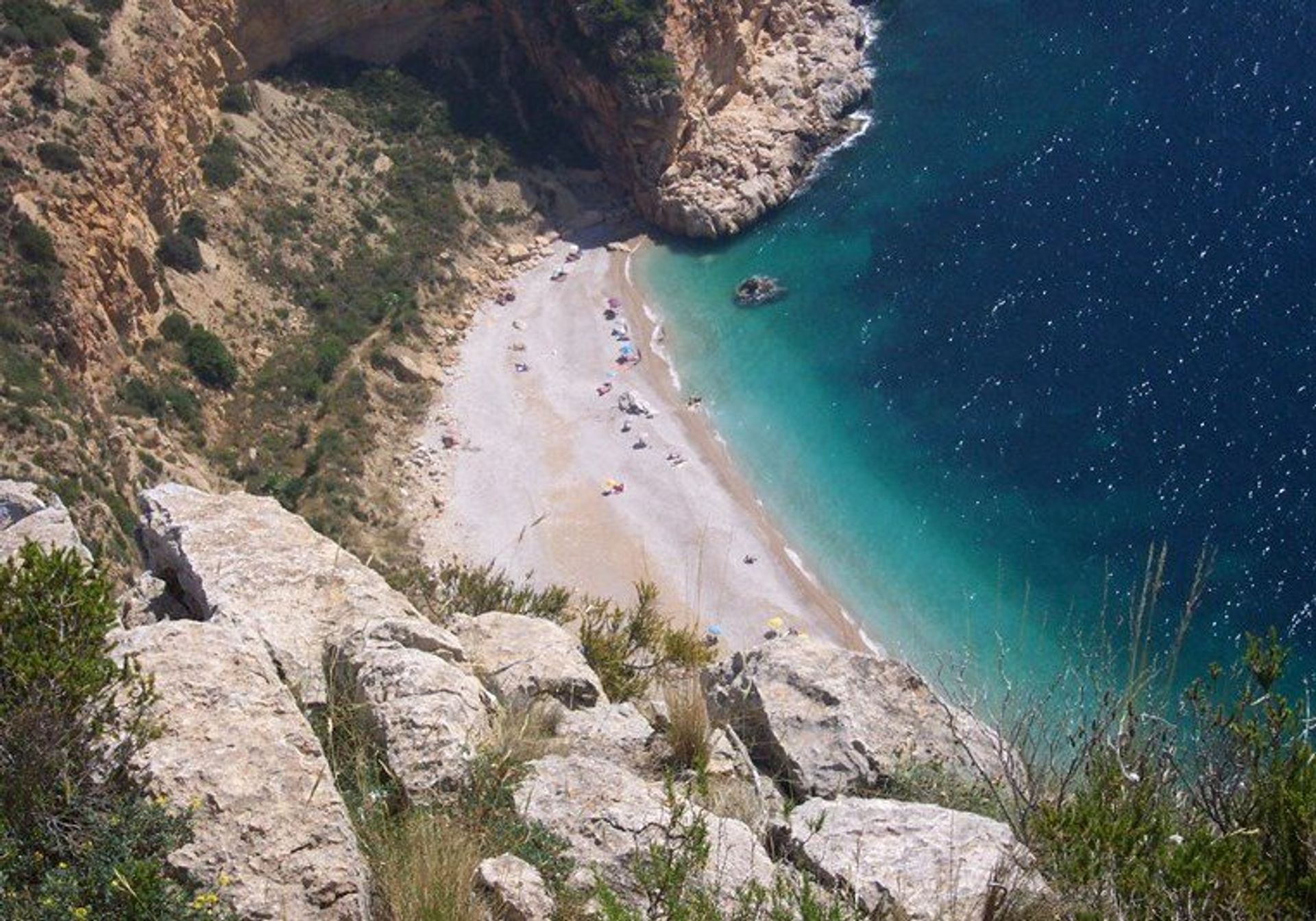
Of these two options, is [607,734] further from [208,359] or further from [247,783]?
[208,359]

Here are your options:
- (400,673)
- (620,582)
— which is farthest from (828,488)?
(400,673)

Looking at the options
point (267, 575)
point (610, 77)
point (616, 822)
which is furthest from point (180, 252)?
point (616, 822)

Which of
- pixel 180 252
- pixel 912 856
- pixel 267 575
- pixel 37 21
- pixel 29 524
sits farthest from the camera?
pixel 180 252

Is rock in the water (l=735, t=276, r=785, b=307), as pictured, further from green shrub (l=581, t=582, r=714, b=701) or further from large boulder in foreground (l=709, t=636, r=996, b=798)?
large boulder in foreground (l=709, t=636, r=996, b=798)

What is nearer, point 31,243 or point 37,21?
point 31,243

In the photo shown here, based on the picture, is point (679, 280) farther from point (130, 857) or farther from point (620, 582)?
point (130, 857)
